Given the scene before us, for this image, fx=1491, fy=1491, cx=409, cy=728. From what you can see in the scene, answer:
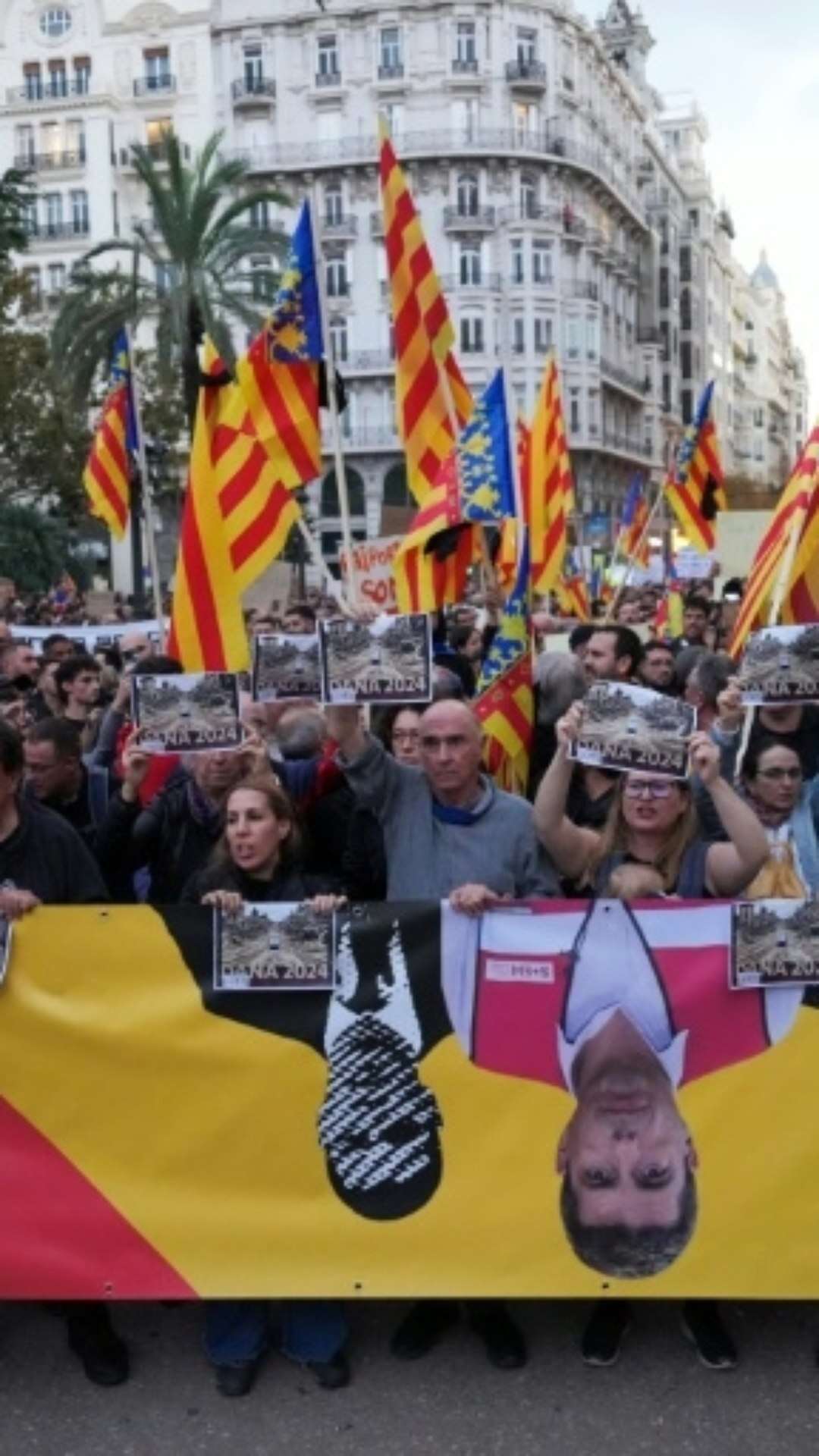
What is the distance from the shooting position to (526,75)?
196ft

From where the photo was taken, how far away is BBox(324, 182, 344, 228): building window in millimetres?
58500

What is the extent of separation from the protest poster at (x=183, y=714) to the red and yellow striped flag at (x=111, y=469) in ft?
20.4

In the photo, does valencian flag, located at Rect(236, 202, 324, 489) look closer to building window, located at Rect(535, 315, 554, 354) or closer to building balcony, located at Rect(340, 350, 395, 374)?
building balcony, located at Rect(340, 350, 395, 374)

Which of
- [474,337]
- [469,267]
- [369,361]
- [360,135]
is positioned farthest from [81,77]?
[474,337]

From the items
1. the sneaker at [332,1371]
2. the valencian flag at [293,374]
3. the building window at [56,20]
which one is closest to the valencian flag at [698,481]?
the valencian flag at [293,374]

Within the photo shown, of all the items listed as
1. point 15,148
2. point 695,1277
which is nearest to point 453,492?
point 695,1277

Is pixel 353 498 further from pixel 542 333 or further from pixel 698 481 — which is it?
pixel 698 481

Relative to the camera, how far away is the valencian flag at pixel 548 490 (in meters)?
10.1

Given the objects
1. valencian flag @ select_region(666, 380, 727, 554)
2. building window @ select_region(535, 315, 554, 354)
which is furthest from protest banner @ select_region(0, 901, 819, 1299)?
building window @ select_region(535, 315, 554, 354)

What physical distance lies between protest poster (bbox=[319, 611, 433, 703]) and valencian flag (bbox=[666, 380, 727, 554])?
826 cm

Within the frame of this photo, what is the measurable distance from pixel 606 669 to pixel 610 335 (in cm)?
6394

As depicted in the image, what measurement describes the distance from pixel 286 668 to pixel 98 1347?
213 cm

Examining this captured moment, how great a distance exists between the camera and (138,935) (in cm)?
388

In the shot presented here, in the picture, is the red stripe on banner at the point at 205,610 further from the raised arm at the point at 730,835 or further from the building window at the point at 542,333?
the building window at the point at 542,333
